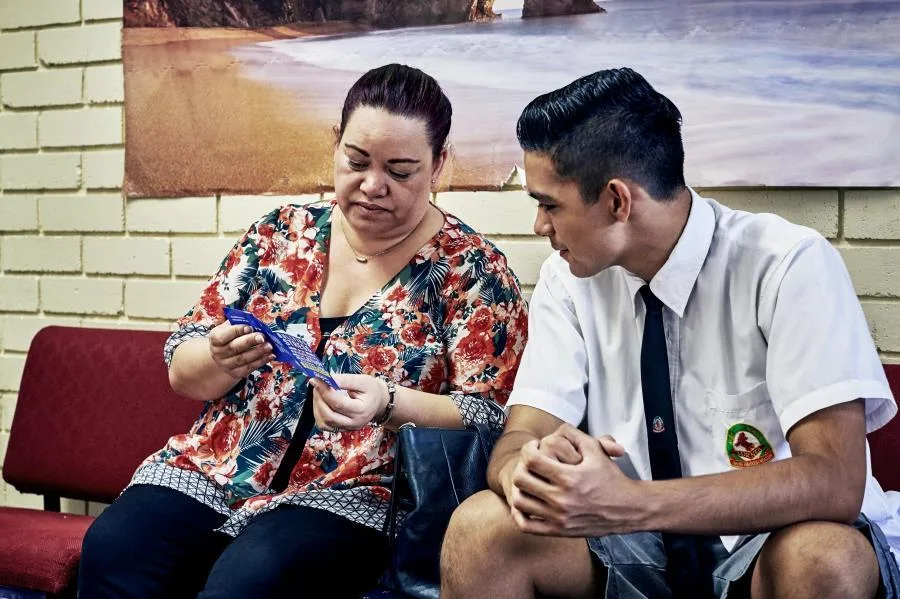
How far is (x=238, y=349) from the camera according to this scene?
196cm

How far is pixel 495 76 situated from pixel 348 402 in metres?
1.03

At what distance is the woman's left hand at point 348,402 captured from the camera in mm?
1866

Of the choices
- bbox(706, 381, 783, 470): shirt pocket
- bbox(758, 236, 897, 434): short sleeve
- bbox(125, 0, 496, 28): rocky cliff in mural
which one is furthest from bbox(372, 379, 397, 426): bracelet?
bbox(125, 0, 496, 28): rocky cliff in mural

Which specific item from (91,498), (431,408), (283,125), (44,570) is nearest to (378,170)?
(431,408)

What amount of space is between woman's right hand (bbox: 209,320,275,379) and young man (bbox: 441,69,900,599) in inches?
20.2

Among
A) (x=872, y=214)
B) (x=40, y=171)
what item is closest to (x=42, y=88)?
(x=40, y=171)

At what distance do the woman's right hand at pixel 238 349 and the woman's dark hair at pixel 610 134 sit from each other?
Result: 0.68 m

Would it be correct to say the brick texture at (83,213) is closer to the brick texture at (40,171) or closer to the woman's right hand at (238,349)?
the brick texture at (40,171)

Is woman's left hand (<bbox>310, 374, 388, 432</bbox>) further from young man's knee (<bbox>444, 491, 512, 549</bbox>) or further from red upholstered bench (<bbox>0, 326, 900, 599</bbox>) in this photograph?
red upholstered bench (<bbox>0, 326, 900, 599</bbox>)

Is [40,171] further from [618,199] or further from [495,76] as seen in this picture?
[618,199]

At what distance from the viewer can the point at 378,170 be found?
2129mm

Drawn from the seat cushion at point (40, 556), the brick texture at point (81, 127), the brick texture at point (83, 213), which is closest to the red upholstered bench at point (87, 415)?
the seat cushion at point (40, 556)

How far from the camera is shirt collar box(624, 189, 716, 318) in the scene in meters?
1.73

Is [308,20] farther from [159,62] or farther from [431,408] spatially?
[431,408]
